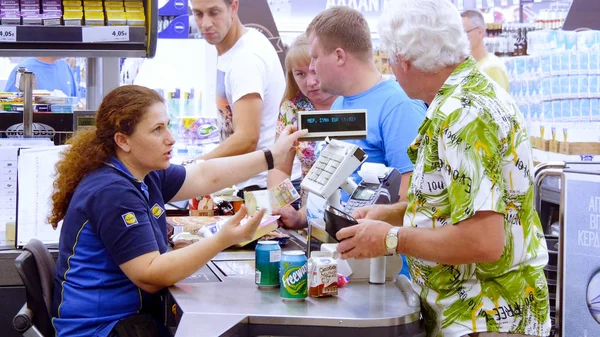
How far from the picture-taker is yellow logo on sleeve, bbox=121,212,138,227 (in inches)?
98.4

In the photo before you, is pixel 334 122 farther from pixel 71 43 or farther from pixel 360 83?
pixel 71 43

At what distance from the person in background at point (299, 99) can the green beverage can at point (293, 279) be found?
1.28 metres

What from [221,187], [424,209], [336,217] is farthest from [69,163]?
[424,209]

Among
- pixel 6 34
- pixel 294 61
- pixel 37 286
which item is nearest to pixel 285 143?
pixel 294 61

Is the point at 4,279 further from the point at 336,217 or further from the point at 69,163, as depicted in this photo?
the point at 336,217

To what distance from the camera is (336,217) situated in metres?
2.28

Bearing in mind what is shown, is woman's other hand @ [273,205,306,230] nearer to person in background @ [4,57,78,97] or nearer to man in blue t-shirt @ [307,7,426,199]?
man in blue t-shirt @ [307,7,426,199]

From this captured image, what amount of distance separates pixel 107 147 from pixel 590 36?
454 centimetres

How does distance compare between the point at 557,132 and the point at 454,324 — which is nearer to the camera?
the point at 454,324

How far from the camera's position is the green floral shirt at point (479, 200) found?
1.99m

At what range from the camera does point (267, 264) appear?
2.38 metres

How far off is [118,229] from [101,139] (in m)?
0.39

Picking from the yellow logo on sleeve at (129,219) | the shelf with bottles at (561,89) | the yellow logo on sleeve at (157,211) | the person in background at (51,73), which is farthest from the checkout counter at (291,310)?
the person in background at (51,73)

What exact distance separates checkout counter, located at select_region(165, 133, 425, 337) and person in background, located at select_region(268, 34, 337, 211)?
2.72 feet
